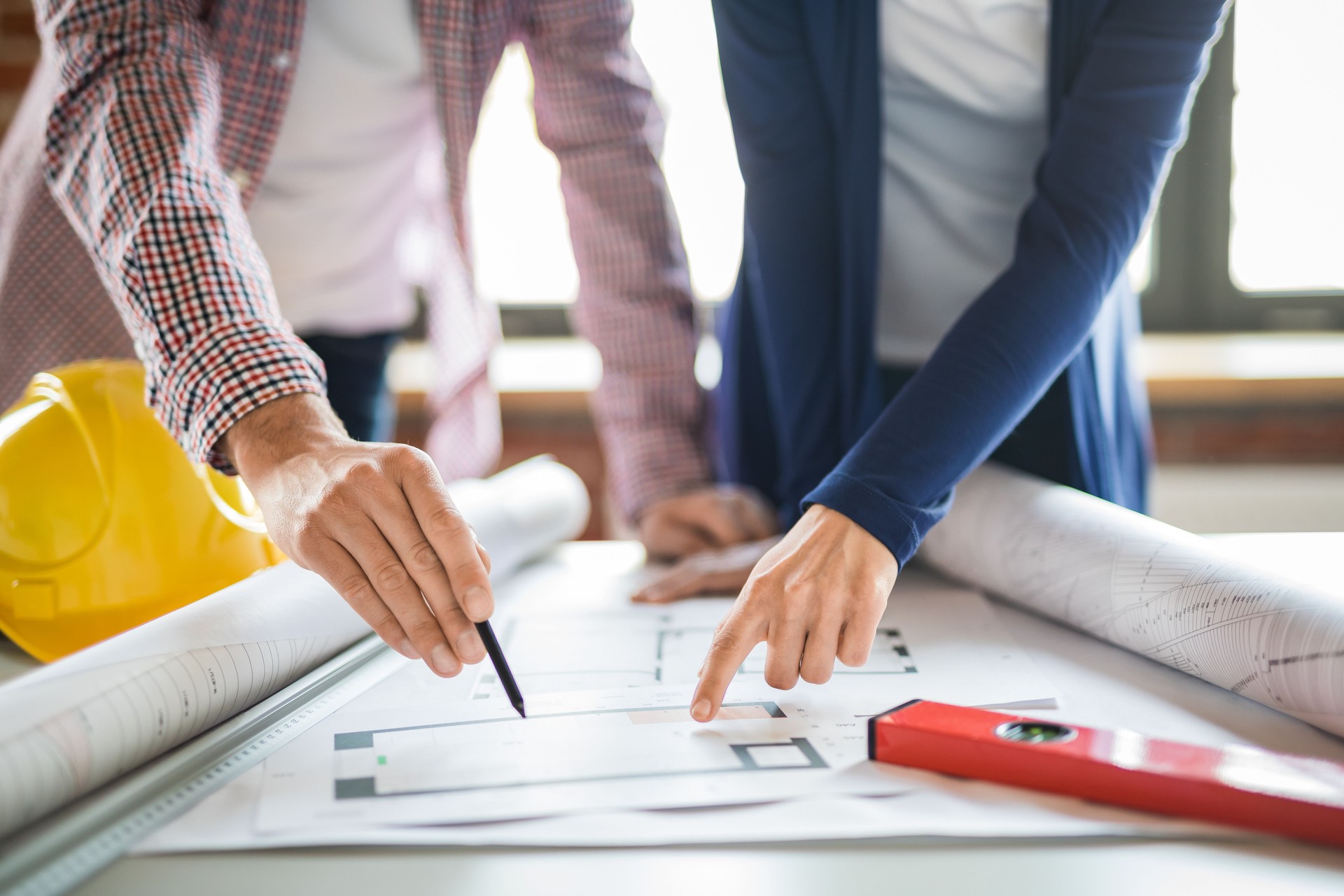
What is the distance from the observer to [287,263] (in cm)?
112

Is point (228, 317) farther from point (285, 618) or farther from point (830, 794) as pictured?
point (830, 794)

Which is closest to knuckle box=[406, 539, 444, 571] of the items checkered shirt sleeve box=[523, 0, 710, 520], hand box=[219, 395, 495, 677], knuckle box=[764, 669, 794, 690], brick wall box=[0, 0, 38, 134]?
hand box=[219, 395, 495, 677]

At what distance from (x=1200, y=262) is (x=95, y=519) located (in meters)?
2.17

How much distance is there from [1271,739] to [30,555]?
29.7 inches

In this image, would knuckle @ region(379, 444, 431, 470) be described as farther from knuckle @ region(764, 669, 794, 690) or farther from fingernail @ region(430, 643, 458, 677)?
knuckle @ region(764, 669, 794, 690)

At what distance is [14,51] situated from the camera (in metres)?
2.00

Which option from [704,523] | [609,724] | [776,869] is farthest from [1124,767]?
[704,523]

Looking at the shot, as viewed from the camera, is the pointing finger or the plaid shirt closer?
the pointing finger

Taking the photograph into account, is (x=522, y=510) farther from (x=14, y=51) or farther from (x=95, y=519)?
(x=14, y=51)

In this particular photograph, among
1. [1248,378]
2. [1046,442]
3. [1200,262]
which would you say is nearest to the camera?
[1046,442]

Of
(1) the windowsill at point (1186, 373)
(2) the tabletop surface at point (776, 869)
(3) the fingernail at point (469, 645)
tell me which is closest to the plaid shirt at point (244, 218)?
(3) the fingernail at point (469, 645)

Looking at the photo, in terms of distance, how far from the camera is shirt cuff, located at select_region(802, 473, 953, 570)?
622mm

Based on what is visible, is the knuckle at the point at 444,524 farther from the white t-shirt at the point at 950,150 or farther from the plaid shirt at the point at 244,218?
the white t-shirt at the point at 950,150

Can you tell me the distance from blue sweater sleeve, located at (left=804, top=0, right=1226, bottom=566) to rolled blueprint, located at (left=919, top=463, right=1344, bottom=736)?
98 millimetres
